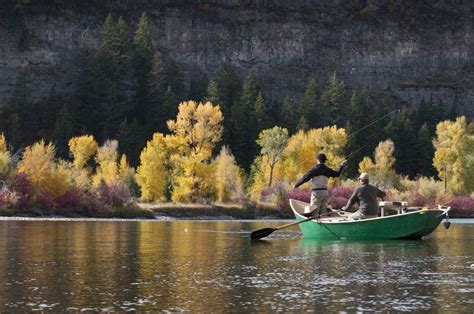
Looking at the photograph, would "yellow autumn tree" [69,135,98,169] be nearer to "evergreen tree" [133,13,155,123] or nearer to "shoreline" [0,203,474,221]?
"shoreline" [0,203,474,221]

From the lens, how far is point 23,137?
14800cm

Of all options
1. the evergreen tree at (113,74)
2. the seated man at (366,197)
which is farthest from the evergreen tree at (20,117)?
the seated man at (366,197)

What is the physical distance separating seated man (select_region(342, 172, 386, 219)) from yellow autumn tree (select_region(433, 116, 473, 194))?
74.0m

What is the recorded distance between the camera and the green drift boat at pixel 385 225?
44.3 metres

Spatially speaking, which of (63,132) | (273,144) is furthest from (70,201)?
(63,132)

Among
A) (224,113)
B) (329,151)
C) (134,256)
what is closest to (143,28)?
(224,113)

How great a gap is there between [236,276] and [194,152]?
233 feet

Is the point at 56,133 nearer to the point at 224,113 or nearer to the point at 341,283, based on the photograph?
the point at 224,113

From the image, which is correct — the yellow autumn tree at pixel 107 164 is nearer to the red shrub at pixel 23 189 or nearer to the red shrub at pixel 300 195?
the red shrub at pixel 300 195

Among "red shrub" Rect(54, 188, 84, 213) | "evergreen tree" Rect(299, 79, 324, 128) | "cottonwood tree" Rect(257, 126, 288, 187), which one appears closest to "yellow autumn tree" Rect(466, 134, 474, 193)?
"cottonwood tree" Rect(257, 126, 288, 187)

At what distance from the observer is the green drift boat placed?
44.3m

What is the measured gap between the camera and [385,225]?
4447 centimetres

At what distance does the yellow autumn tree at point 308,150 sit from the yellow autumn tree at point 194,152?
15.5 meters

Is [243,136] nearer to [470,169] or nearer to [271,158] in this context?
[271,158]
